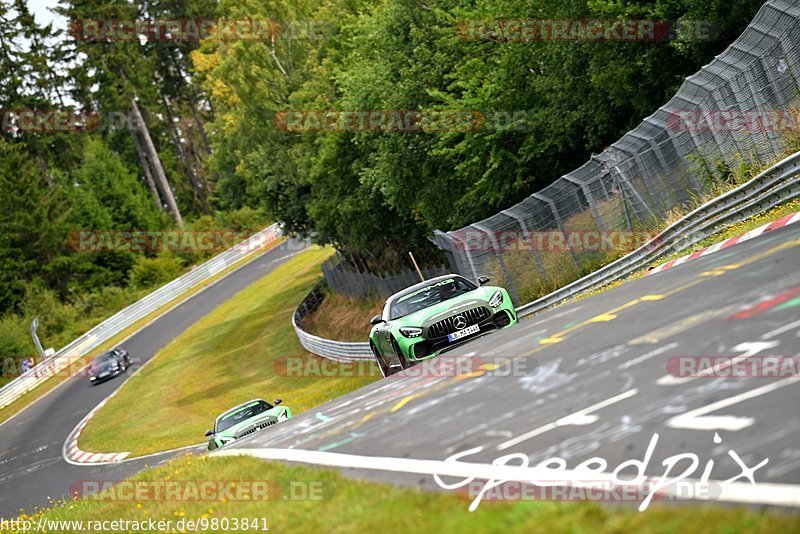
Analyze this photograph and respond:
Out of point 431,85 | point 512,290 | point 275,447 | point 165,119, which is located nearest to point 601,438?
point 275,447

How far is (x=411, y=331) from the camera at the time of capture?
1628 centimetres

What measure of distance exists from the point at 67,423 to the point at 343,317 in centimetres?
1334

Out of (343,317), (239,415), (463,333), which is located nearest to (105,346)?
(343,317)

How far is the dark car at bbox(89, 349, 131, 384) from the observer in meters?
51.8

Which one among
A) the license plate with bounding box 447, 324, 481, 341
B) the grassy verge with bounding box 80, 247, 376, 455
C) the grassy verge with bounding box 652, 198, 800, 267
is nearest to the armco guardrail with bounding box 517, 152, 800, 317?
the grassy verge with bounding box 652, 198, 800, 267

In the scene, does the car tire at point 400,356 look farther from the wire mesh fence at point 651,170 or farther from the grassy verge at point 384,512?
the wire mesh fence at point 651,170

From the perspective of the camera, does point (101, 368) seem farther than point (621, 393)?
Yes

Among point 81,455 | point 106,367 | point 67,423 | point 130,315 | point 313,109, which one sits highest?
point 313,109

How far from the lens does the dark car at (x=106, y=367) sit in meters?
51.8

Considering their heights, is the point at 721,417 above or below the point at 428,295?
below

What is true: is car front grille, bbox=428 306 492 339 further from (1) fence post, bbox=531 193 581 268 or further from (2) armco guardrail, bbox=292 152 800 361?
(1) fence post, bbox=531 193 581 268

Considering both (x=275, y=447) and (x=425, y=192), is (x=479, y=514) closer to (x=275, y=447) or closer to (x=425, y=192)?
(x=275, y=447)

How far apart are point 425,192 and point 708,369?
27511 mm

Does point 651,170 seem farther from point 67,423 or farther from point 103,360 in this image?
point 103,360
